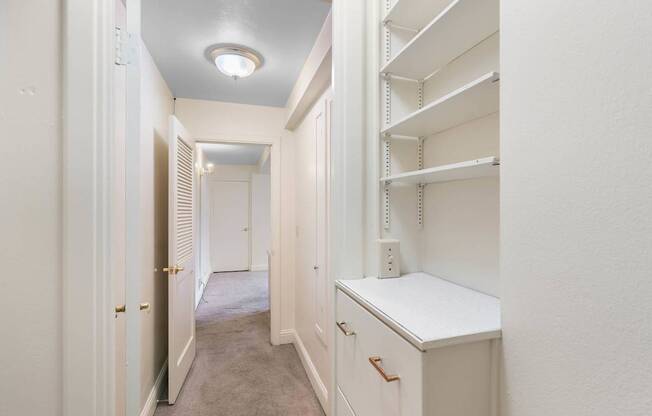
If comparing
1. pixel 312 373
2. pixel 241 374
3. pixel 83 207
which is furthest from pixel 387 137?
pixel 241 374

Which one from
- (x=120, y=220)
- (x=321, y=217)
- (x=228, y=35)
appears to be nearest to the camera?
(x=120, y=220)

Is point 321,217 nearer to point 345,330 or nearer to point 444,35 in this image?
point 345,330

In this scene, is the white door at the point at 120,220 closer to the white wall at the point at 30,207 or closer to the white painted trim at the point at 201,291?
the white wall at the point at 30,207

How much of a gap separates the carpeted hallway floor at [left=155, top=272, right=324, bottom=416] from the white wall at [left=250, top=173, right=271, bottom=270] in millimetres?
2547

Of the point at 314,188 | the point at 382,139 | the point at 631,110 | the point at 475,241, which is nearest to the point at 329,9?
the point at 382,139

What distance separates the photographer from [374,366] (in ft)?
2.52

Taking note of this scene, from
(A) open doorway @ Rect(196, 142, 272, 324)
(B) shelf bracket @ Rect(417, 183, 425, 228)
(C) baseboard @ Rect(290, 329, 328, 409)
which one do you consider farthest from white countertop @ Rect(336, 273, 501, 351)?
(A) open doorway @ Rect(196, 142, 272, 324)

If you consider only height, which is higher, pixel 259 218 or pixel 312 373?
pixel 259 218

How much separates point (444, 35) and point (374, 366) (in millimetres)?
1020

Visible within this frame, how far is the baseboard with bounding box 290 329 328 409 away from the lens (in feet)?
6.30

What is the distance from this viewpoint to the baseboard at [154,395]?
1802 mm

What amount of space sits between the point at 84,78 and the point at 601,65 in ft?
4.10

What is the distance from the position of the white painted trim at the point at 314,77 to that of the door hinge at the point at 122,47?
994 millimetres

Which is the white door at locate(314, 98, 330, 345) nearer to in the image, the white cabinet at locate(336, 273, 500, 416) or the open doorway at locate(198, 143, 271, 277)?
the white cabinet at locate(336, 273, 500, 416)
